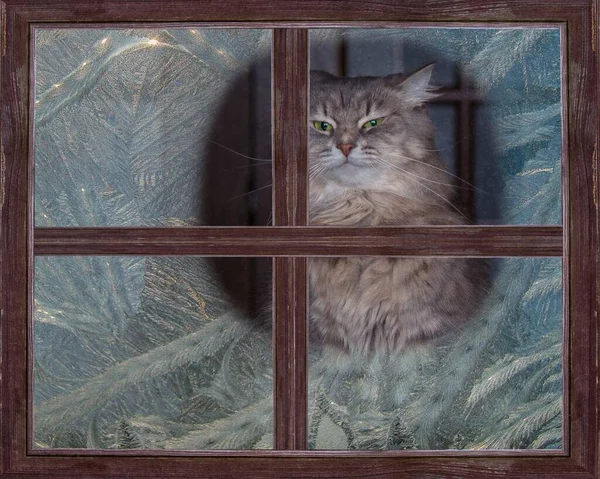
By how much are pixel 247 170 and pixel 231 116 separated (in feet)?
0.45

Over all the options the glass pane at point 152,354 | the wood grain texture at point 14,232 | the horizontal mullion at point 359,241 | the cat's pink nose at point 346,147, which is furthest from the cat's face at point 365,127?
the wood grain texture at point 14,232

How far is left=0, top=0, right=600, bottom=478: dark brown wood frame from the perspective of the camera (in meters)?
1.70

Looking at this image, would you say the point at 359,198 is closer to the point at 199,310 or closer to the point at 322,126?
the point at 322,126

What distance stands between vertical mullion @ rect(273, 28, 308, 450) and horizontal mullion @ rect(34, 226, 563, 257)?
4 cm

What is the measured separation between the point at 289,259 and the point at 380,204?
26 cm

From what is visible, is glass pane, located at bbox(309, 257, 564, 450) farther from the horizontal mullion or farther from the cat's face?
the cat's face

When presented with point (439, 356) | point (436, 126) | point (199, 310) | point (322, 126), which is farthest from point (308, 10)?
point (439, 356)

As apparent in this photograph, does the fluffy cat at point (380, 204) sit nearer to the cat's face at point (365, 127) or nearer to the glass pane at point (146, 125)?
the cat's face at point (365, 127)

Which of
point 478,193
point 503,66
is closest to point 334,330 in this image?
point 478,193

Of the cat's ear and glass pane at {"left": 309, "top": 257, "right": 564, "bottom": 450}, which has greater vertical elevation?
the cat's ear

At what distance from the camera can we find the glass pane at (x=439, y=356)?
5.59 ft

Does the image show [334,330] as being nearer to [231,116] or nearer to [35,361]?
[231,116]

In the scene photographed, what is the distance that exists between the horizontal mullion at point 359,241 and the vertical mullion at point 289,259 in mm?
37

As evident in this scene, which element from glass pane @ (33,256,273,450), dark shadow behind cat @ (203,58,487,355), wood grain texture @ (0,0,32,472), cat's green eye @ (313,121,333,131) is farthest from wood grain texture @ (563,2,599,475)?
wood grain texture @ (0,0,32,472)
